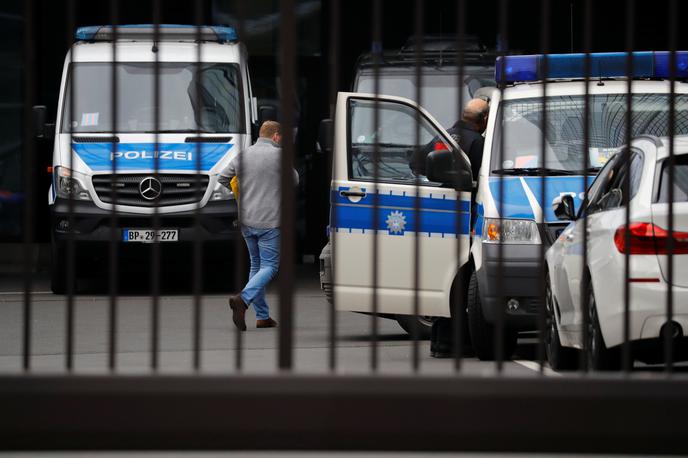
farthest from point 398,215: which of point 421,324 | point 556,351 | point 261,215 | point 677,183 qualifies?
point 261,215

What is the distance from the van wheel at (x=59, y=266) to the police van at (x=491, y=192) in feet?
20.4

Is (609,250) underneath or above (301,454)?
above

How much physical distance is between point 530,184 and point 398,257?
Answer: 3.34ft

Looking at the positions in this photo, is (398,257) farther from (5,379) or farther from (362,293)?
(5,379)

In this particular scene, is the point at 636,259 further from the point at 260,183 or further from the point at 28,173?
the point at 260,183

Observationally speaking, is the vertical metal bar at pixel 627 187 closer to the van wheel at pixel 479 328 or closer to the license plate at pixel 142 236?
the van wheel at pixel 479 328

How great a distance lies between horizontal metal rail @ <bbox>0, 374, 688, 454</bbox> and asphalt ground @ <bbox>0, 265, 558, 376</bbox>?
1649 mm

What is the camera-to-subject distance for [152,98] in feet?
50.1

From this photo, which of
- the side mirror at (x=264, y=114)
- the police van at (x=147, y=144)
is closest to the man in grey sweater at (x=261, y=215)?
the police van at (x=147, y=144)

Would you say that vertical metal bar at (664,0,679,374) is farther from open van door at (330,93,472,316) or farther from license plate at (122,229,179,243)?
license plate at (122,229,179,243)

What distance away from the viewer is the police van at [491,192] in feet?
30.8

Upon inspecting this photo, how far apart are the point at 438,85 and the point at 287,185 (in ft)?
30.4

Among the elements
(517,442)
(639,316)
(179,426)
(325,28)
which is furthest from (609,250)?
(325,28)

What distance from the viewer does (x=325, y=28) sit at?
21.3 m
